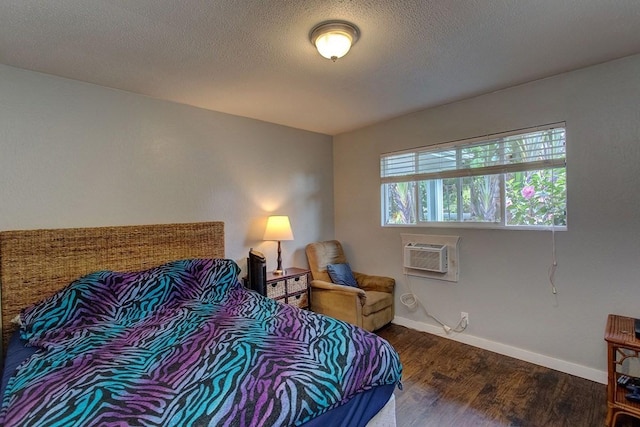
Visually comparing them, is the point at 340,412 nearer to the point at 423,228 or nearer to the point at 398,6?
the point at 398,6

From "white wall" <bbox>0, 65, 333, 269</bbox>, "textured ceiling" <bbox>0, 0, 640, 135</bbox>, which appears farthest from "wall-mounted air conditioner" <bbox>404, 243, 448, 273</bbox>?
"textured ceiling" <bbox>0, 0, 640, 135</bbox>

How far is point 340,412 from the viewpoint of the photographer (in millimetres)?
1333

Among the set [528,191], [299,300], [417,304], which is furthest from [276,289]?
[528,191]

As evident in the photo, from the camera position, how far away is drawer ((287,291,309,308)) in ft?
11.0

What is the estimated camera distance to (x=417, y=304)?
11.3 ft

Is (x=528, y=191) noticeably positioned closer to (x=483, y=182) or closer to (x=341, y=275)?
(x=483, y=182)

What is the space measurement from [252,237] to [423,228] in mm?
1942

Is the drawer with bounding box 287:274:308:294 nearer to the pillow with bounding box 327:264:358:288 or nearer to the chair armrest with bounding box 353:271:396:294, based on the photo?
the pillow with bounding box 327:264:358:288

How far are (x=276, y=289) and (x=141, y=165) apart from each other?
1760 mm

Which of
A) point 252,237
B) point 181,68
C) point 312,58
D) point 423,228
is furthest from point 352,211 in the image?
point 181,68

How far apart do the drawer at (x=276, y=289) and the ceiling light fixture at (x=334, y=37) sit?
88.7 inches

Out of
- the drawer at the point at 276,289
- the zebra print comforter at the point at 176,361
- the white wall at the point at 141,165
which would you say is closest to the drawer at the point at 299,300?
the drawer at the point at 276,289

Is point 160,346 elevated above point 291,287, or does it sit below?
above

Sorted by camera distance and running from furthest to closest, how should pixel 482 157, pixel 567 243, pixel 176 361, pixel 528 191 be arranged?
pixel 482 157, pixel 528 191, pixel 567 243, pixel 176 361
